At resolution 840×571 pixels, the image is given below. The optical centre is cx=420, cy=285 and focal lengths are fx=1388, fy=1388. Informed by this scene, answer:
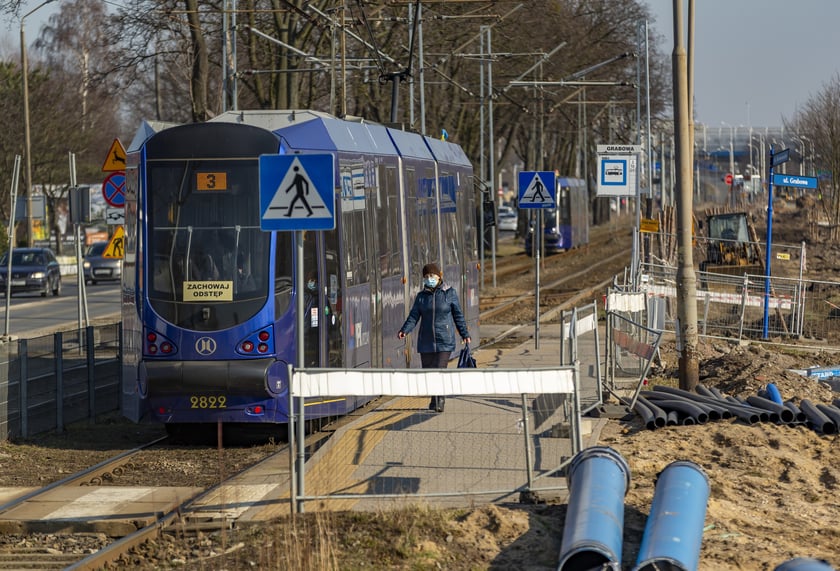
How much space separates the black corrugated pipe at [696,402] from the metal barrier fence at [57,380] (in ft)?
21.5

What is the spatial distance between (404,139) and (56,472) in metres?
7.27

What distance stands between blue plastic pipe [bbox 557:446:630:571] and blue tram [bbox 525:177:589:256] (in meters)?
50.6

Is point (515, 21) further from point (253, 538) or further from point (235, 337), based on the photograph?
point (253, 538)

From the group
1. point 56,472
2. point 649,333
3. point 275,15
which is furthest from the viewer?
point 275,15

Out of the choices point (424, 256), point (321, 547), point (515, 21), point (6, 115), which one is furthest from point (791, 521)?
point (6, 115)

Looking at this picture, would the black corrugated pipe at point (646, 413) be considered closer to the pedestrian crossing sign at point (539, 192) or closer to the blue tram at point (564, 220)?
the pedestrian crossing sign at point (539, 192)

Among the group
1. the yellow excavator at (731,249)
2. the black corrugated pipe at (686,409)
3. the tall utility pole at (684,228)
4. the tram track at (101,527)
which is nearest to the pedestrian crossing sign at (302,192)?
the tram track at (101,527)

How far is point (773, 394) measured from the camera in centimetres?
1515

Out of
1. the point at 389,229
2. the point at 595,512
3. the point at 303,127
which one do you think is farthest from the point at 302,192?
the point at 389,229

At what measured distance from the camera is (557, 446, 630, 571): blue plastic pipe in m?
7.87

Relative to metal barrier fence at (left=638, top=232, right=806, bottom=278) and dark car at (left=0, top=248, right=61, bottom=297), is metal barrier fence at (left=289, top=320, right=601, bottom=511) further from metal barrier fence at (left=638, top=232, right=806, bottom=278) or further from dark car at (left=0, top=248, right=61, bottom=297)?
dark car at (left=0, top=248, right=61, bottom=297)

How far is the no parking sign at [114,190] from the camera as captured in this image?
20172 mm

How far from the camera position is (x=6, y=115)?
176ft

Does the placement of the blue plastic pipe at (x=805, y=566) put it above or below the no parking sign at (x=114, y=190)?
below
